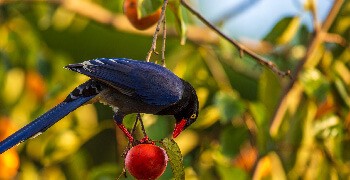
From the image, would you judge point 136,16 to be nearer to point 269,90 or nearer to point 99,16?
point 269,90

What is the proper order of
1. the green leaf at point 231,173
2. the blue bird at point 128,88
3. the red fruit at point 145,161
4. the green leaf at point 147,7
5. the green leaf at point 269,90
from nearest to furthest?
the red fruit at point 145,161 < the blue bird at point 128,88 < the green leaf at point 147,7 < the green leaf at point 231,173 < the green leaf at point 269,90

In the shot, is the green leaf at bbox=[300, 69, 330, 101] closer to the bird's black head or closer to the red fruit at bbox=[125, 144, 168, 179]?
the bird's black head

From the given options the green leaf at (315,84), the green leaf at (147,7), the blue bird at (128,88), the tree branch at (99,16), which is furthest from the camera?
the tree branch at (99,16)

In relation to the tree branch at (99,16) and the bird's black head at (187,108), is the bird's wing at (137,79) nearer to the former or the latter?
the bird's black head at (187,108)

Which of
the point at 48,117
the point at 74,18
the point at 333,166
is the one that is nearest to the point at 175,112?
the point at 48,117

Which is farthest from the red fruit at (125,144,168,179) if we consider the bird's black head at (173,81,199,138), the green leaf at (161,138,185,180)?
the bird's black head at (173,81,199,138)

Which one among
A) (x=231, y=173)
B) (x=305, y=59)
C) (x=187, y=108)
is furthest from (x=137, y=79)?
(x=305, y=59)

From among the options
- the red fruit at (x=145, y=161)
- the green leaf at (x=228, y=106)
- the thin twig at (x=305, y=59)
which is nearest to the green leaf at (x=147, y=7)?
the red fruit at (x=145, y=161)

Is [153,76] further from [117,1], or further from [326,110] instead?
[117,1]
